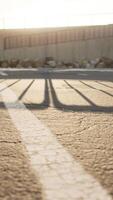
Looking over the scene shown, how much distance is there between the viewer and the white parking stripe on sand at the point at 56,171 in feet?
4.60

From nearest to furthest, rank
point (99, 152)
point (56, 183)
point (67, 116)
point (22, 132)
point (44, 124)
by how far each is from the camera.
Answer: point (56, 183)
point (99, 152)
point (22, 132)
point (44, 124)
point (67, 116)

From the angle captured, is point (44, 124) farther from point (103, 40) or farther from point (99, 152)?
point (103, 40)

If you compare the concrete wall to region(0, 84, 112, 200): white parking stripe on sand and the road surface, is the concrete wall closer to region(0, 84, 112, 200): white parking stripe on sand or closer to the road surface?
the road surface

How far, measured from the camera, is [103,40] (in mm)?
44844

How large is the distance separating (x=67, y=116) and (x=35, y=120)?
0.52 metres

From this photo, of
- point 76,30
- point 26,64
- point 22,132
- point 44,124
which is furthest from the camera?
point 76,30

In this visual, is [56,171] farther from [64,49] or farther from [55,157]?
[64,49]

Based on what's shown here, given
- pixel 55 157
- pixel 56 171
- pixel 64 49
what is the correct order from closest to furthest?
pixel 56 171, pixel 55 157, pixel 64 49

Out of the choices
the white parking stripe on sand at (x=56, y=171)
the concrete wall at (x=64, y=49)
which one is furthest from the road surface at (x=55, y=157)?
the concrete wall at (x=64, y=49)

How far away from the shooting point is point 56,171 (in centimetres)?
171

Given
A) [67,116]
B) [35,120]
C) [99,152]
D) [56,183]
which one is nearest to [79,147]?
[99,152]

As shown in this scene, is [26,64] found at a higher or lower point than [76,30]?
lower

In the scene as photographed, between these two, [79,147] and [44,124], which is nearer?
[79,147]

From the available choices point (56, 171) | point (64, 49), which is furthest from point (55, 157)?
point (64, 49)
